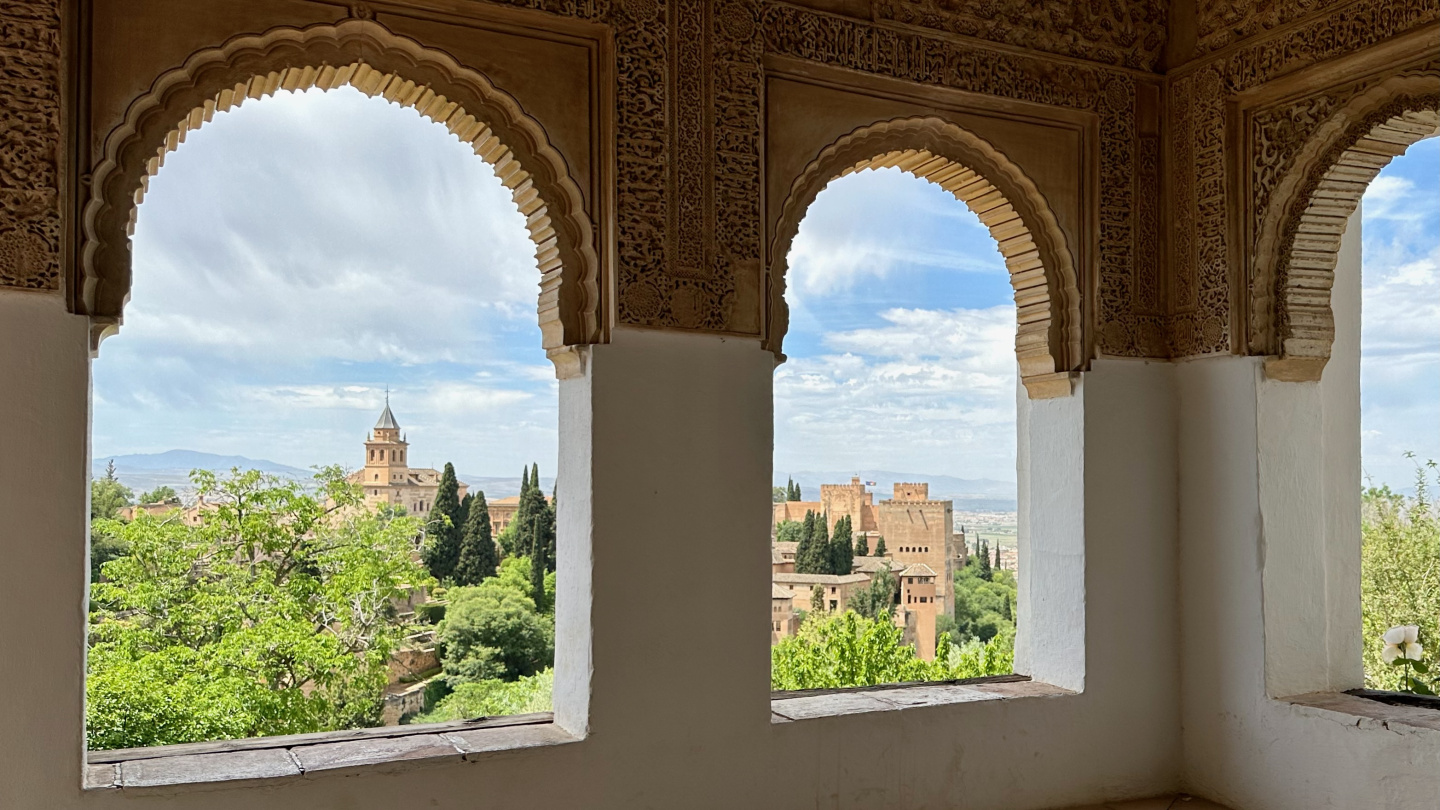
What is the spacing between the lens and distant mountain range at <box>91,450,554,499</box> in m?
18.2

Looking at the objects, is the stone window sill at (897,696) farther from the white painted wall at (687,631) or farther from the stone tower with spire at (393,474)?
the stone tower with spire at (393,474)

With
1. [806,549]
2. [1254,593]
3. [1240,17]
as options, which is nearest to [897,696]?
[1254,593]

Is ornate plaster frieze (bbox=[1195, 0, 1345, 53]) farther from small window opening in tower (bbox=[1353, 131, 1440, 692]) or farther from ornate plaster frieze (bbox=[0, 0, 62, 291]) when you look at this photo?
small window opening in tower (bbox=[1353, 131, 1440, 692])

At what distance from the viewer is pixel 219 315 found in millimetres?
22938

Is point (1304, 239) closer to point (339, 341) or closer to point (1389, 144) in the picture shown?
point (1389, 144)

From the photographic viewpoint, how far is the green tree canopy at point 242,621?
12477 mm

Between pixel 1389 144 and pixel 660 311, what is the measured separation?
113 inches

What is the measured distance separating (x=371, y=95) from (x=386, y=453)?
20855 millimetres

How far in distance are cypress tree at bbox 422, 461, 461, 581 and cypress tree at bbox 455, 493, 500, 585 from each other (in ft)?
0.60

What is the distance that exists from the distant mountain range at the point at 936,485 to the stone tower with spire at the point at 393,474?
7.30 m

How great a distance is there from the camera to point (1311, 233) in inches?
166

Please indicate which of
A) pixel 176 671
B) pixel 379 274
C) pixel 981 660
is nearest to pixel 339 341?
pixel 379 274

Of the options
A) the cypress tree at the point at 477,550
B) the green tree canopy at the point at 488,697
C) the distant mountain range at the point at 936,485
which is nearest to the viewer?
the green tree canopy at the point at 488,697

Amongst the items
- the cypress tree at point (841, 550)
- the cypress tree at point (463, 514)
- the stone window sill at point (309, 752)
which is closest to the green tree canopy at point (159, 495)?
the cypress tree at point (463, 514)
